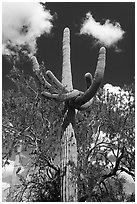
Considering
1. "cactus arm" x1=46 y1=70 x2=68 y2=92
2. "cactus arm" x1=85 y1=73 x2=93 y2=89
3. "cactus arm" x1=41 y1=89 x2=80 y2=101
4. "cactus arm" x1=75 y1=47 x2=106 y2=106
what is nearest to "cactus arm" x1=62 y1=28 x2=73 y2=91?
"cactus arm" x1=46 y1=70 x2=68 y2=92

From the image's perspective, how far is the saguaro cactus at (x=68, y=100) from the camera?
234 inches

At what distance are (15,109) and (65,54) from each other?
6.40 ft

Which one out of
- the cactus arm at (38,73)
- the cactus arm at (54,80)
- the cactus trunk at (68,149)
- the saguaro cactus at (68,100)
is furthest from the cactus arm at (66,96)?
the cactus arm at (38,73)

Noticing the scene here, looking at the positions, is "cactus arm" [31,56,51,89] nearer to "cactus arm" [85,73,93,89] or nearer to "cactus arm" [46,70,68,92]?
"cactus arm" [46,70,68,92]

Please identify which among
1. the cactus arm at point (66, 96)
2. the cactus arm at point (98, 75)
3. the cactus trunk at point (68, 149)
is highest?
the cactus arm at point (98, 75)

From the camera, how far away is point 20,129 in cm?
701

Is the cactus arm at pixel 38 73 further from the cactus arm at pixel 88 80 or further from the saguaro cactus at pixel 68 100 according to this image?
the cactus arm at pixel 88 80

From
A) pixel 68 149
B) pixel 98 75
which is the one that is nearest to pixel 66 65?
pixel 98 75

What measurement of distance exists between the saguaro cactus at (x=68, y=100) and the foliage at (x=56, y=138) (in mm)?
241

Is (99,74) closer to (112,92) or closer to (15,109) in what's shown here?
(112,92)

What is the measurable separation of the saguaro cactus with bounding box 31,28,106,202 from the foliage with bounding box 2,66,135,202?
24 cm

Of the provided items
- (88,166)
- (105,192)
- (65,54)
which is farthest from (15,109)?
(105,192)

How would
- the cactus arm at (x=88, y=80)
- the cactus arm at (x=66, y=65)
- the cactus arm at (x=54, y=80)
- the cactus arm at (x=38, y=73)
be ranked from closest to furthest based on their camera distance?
the cactus arm at (x=88, y=80), the cactus arm at (x=54, y=80), the cactus arm at (x=66, y=65), the cactus arm at (x=38, y=73)

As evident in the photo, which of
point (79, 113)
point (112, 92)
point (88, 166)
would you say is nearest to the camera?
point (88, 166)
